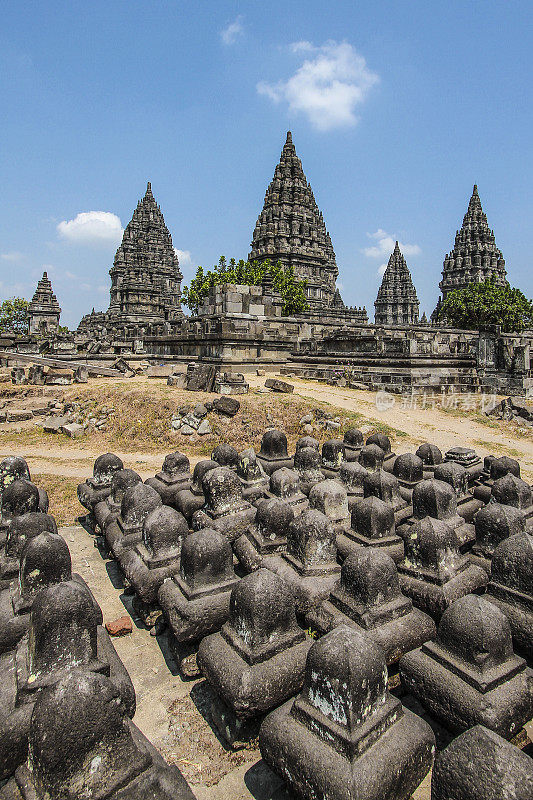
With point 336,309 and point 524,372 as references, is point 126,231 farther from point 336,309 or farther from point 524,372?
point 524,372

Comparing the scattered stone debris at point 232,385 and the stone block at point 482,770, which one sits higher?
the scattered stone debris at point 232,385

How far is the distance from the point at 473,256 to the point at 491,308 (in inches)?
573

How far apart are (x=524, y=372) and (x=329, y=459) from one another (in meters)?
12.7

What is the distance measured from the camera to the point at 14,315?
46438mm

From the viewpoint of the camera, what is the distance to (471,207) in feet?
168

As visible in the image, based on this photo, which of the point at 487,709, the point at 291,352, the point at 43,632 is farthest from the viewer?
the point at 291,352

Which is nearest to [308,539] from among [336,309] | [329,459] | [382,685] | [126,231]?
[382,685]

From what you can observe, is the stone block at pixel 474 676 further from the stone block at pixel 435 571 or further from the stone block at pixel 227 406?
the stone block at pixel 227 406

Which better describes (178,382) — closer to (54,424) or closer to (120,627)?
(54,424)

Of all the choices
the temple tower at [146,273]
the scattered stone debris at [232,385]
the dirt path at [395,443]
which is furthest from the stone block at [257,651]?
the temple tower at [146,273]

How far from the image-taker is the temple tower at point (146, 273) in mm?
43469

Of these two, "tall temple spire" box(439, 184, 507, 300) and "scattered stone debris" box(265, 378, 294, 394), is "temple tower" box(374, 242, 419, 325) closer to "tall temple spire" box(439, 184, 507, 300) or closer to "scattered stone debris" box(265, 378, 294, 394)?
"tall temple spire" box(439, 184, 507, 300)

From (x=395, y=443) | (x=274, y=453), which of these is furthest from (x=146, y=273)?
(x=274, y=453)

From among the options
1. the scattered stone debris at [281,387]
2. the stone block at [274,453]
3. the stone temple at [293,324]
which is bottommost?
the stone block at [274,453]
